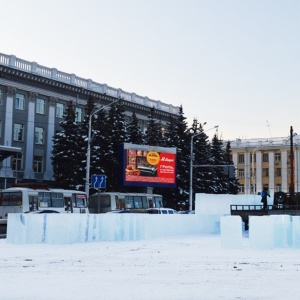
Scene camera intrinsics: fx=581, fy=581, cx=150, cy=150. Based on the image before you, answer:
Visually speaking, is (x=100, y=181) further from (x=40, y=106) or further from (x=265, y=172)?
(x=265, y=172)

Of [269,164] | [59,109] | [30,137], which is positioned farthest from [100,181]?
[269,164]

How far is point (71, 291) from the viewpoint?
991cm

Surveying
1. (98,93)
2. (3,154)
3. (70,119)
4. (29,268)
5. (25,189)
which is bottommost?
(29,268)

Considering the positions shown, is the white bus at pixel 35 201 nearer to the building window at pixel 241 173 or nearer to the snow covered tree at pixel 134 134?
the snow covered tree at pixel 134 134

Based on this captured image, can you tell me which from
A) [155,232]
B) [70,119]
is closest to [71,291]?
[155,232]

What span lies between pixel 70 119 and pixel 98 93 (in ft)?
38.6

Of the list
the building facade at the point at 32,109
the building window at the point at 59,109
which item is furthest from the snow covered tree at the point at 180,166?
the building window at the point at 59,109

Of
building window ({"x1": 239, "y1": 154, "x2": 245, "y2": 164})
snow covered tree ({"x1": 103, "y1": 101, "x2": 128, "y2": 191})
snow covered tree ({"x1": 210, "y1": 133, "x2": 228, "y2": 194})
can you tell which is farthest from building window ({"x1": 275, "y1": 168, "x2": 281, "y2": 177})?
snow covered tree ({"x1": 103, "y1": 101, "x2": 128, "y2": 191})

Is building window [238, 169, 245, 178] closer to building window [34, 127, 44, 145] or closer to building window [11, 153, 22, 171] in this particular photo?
building window [34, 127, 44, 145]

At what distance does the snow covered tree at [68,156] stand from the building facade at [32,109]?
A: 427cm

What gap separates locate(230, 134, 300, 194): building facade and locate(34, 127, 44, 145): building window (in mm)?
54831

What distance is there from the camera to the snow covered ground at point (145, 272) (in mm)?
9789

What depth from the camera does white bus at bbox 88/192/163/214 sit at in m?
45.3

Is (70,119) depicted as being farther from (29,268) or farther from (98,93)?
(29,268)
